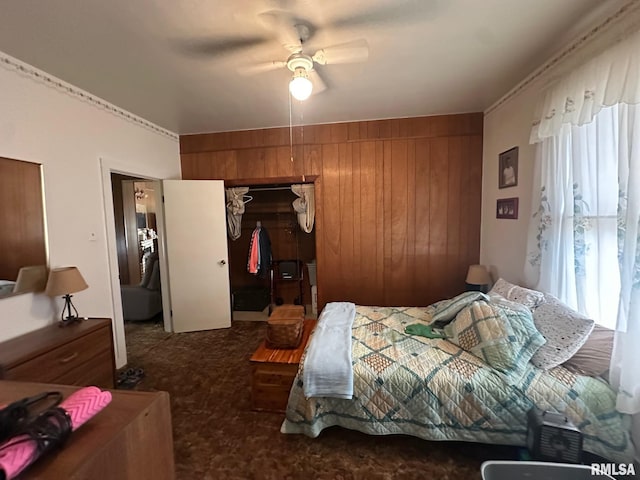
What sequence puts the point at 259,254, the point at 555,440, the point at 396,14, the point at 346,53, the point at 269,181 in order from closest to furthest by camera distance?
the point at 555,440, the point at 396,14, the point at 346,53, the point at 269,181, the point at 259,254

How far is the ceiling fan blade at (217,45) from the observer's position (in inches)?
67.8

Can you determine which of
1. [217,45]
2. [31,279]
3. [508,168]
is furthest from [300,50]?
[31,279]

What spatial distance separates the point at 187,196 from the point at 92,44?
1.82m

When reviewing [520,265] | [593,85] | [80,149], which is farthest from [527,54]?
[80,149]

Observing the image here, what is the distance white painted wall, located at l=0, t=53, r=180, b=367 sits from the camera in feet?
6.13

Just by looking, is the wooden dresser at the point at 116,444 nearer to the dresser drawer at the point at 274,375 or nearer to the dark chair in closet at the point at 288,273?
the dresser drawer at the point at 274,375

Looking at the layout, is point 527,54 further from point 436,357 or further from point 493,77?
point 436,357

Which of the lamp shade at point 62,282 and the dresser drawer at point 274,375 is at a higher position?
the lamp shade at point 62,282

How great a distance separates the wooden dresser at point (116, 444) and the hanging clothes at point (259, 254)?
296 centimetres

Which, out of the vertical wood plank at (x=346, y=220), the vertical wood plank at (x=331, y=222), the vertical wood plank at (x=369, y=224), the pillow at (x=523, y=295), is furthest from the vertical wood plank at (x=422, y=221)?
the pillow at (x=523, y=295)

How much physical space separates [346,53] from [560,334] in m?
2.09

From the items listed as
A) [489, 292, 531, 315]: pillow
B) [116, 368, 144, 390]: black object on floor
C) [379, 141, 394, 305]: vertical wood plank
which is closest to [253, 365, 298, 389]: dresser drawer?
[116, 368, 144, 390]: black object on floor

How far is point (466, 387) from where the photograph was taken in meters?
1.57

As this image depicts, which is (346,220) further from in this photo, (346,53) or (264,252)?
(346,53)
